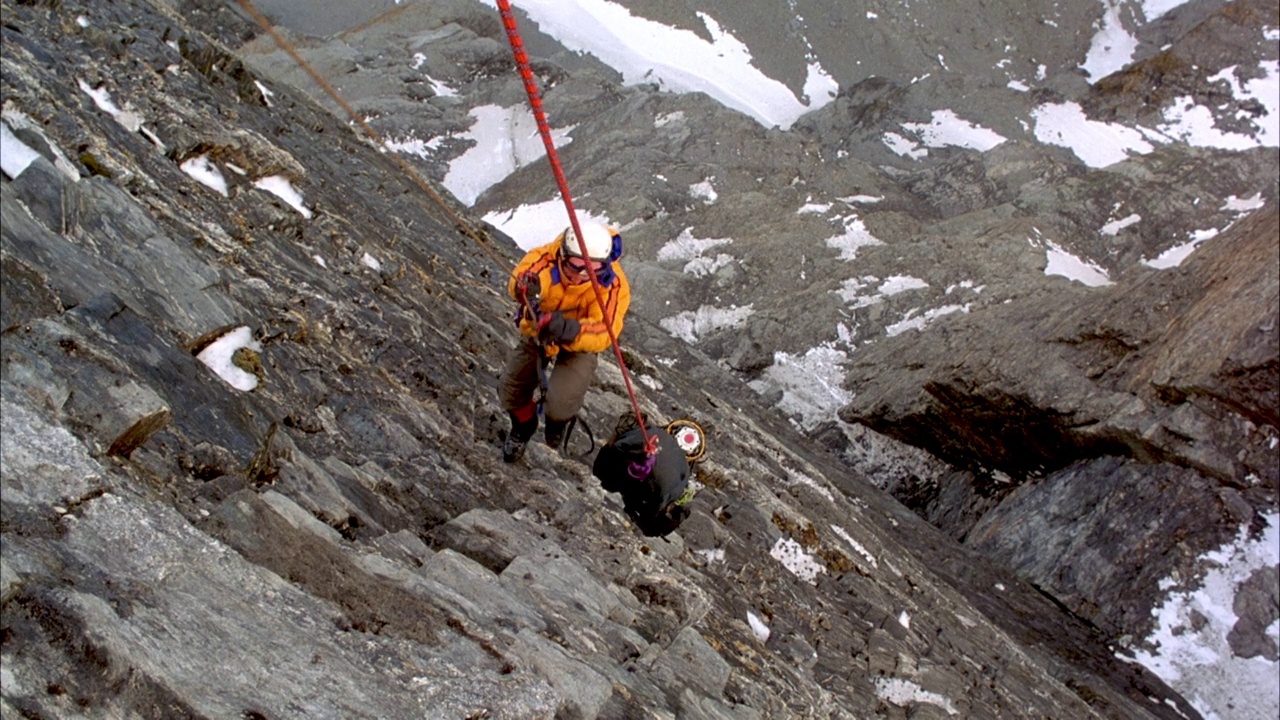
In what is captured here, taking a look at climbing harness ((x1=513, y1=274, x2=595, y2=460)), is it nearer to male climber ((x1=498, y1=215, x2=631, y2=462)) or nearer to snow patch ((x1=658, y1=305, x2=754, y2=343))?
male climber ((x1=498, y1=215, x2=631, y2=462))

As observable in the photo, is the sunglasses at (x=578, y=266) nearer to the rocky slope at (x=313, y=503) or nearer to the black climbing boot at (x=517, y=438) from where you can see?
the black climbing boot at (x=517, y=438)

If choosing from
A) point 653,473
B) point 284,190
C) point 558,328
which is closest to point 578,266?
point 558,328

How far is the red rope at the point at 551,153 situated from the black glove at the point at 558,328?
0.35m

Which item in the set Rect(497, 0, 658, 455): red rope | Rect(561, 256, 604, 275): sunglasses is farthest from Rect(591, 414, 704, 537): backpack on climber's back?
Rect(561, 256, 604, 275): sunglasses

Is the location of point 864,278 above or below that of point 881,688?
above

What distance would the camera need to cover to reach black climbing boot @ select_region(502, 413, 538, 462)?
10477mm

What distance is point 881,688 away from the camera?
38.1 feet

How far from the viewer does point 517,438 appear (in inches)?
414

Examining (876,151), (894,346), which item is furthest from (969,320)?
(876,151)

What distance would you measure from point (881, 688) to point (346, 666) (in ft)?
25.7

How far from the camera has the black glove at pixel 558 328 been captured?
9.05m

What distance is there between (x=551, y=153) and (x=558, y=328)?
2131 mm

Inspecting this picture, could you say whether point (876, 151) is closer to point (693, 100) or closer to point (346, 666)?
point (693, 100)

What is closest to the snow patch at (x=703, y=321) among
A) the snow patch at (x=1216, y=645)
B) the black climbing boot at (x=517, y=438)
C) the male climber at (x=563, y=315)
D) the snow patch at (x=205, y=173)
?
the snow patch at (x=1216, y=645)
